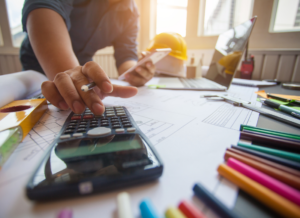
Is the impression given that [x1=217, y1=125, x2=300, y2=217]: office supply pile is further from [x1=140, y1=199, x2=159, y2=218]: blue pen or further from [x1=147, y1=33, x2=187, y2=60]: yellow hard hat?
[x1=147, y1=33, x2=187, y2=60]: yellow hard hat

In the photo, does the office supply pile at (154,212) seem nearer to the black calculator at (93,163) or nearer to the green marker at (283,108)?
the black calculator at (93,163)

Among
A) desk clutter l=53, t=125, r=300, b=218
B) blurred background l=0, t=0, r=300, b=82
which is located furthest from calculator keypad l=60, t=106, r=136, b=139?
blurred background l=0, t=0, r=300, b=82

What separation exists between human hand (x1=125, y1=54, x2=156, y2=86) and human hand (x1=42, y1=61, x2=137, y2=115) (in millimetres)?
321

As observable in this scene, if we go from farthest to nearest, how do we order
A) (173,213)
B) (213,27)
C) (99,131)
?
(213,27) < (99,131) < (173,213)

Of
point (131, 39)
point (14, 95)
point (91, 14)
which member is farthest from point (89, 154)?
point (131, 39)

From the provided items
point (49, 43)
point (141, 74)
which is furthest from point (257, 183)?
point (141, 74)

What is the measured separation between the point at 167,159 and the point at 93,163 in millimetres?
74

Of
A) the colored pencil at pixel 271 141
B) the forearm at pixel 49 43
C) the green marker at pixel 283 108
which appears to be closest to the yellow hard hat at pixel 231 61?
the green marker at pixel 283 108

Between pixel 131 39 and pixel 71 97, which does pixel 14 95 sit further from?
pixel 131 39

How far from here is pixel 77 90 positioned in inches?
11.0

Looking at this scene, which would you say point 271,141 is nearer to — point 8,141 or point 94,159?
point 94,159

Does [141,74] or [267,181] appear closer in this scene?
[267,181]

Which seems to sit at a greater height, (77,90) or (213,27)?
(213,27)

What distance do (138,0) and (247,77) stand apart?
126cm
